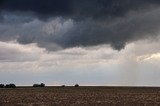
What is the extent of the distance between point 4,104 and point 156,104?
19638 millimetres

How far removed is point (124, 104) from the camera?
54469 mm

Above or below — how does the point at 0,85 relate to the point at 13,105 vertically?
Answer: above

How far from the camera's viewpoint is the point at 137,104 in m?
55.1

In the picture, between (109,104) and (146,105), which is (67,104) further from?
(146,105)

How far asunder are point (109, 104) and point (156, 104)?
610cm

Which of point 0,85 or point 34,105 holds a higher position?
point 0,85

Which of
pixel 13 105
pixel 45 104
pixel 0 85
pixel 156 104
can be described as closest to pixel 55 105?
pixel 45 104

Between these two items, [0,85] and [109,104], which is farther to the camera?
[0,85]

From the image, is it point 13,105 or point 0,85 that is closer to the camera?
point 13,105

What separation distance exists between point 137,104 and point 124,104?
6.07 ft

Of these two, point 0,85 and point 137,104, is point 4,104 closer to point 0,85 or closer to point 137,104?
point 137,104

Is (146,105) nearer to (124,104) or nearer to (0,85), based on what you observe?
(124,104)

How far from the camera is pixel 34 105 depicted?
52781mm

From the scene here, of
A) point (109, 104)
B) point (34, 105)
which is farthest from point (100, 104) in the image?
point (34, 105)
